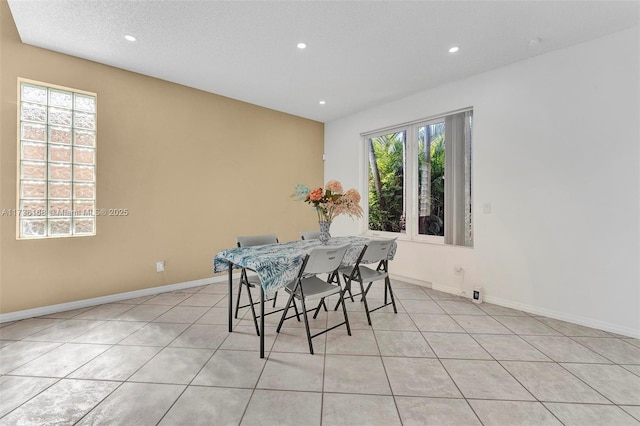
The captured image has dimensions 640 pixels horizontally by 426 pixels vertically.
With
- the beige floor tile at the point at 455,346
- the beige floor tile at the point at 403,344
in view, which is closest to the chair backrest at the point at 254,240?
the beige floor tile at the point at 403,344

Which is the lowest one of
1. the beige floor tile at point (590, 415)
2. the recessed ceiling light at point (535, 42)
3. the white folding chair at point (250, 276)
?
the beige floor tile at point (590, 415)

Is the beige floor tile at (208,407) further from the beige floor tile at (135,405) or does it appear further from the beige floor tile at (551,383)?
the beige floor tile at (551,383)

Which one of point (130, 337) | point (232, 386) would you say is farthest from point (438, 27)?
point (130, 337)

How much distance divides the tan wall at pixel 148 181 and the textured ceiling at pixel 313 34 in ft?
1.02

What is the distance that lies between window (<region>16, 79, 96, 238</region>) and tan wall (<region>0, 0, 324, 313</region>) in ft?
0.31

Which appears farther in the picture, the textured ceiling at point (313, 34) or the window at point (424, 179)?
the window at point (424, 179)

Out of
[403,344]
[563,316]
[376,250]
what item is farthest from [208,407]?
[563,316]

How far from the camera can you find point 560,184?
→ 2.80 m

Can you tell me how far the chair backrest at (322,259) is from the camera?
7.21ft

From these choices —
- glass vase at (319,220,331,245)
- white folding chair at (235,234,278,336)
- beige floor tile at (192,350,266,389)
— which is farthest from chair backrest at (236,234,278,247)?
beige floor tile at (192,350,266,389)

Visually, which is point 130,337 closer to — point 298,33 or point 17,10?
point 17,10

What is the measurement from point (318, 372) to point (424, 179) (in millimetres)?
3104

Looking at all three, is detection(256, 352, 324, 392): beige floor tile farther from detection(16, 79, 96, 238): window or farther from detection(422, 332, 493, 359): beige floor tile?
detection(16, 79, 96, 238): window

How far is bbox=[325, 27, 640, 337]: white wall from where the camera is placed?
8.14 feet
